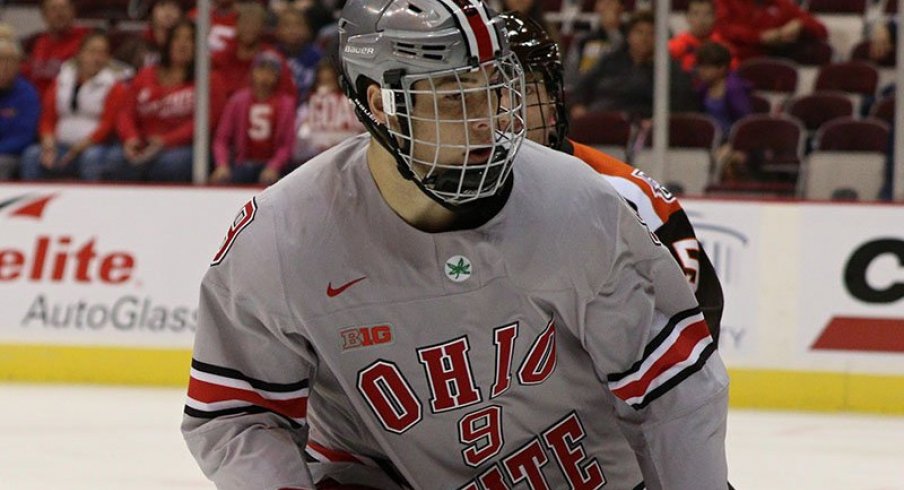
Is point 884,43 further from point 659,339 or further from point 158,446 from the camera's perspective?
point 659,339

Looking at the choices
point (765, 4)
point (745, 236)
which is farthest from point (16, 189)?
point (765, 4)

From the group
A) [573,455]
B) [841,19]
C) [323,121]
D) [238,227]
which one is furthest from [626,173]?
[841,19]

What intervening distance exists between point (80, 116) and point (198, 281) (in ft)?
3.79

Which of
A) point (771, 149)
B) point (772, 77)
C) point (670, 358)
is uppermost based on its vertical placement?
point (670, 358)

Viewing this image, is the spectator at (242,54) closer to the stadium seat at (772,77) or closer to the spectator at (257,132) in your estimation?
the spectator at (257,132)

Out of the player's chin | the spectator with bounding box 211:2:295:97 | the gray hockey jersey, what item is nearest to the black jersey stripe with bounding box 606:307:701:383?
the gray hockey jersey

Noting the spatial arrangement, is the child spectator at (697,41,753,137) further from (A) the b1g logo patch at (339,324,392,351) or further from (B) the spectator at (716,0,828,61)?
(A) the b1g logo patch at (339,324,392,351)

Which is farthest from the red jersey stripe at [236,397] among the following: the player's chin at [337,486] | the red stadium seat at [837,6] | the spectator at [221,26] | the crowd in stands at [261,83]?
the red stadium seat at [837,6]

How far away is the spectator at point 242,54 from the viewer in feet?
21.4

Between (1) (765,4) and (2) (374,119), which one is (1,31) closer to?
(1) (765,4)

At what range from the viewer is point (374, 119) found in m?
1.85

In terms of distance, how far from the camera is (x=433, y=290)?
1897mm

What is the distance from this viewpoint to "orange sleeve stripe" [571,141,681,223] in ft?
8.26

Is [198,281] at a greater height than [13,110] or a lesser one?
lesser
